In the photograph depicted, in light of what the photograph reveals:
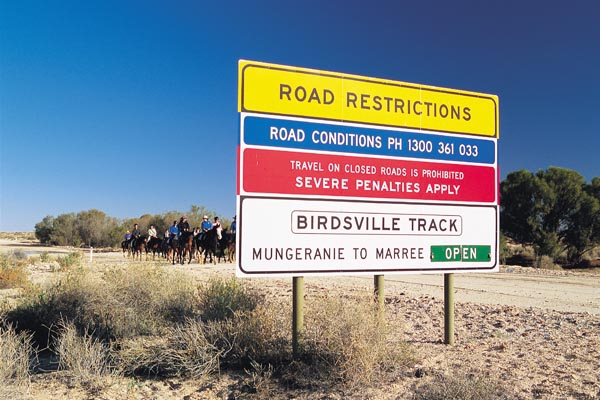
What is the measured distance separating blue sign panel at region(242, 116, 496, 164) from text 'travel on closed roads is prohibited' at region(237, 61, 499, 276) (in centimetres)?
1

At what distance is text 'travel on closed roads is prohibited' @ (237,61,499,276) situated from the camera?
253 inches

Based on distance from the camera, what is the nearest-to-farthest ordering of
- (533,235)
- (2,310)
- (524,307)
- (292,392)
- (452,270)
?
(292,392) < (452,270) < (2,310) < (524,307) < (533,235)

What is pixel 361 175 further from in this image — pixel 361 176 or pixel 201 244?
pixel 201 244

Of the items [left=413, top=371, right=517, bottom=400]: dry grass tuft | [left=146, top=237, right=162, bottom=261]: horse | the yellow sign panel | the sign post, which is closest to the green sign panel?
the sign post

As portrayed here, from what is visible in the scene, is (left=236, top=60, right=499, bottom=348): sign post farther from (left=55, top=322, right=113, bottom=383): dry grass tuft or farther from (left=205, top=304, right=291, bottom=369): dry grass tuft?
(left=55, top=322, right=113, bottom=383): dry grass tuft

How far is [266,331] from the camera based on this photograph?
6574mm

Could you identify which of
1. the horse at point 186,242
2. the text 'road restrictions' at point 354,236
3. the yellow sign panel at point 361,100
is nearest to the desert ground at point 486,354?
the text 'road restrictions' at point 354,236

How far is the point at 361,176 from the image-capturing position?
23.1ft

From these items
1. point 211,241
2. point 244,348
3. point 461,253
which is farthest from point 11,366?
point 211,241

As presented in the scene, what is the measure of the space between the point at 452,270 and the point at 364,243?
1.56 metres

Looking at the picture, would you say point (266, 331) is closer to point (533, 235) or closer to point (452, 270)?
point (452, 270)

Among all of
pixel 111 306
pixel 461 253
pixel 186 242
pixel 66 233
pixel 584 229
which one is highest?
pixel 584 229

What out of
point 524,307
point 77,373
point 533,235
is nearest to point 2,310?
point 77,373

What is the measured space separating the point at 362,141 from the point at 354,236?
1.28 meters
